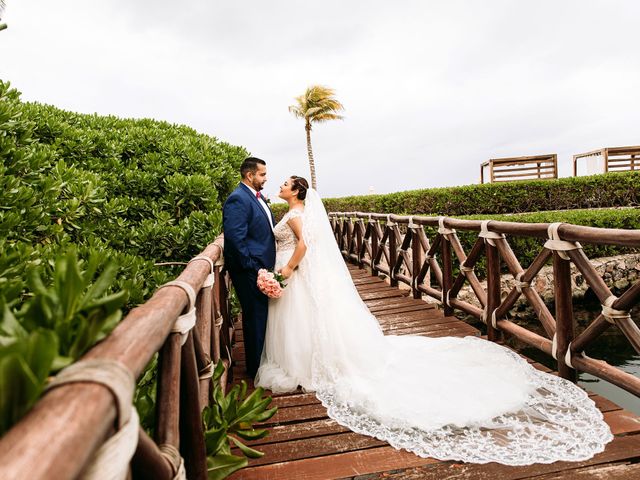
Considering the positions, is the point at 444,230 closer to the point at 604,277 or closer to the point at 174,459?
the point at 174,459

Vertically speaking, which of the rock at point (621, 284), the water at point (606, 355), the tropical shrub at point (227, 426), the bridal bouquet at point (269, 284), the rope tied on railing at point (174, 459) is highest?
the bridal bouquet at point (269, 284)

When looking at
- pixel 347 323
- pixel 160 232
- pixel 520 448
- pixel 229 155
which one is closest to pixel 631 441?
Answer: pixel 520 448

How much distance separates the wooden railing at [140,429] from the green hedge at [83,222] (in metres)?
0.06

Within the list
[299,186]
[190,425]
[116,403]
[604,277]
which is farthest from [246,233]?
[604,277]

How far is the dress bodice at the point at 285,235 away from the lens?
12.1 feet

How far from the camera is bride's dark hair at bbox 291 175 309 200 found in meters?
3.72

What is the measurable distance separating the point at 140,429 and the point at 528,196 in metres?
15.7

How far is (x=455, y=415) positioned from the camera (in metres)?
2.55

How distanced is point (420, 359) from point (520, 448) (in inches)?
49.8

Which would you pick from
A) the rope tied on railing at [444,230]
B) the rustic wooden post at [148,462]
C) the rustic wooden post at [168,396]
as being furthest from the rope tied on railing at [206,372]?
the rope tied on railing at [444,230]

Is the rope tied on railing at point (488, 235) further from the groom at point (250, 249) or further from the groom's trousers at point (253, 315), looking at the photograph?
the groom's trousers at point (253, 315)

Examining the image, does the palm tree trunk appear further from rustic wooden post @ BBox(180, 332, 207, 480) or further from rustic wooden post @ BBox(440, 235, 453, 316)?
rustic wooden post @ BBox(180, 332, 207, 480)

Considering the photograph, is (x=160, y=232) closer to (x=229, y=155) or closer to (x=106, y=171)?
(x=106, y=171)

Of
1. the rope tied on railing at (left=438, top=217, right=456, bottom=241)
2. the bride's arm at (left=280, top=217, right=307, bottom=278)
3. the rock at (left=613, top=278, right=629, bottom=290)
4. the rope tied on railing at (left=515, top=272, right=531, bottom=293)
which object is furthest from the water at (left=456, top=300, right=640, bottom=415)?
the bride's arm at (left=280, top=217, right=307, bottom=278)
